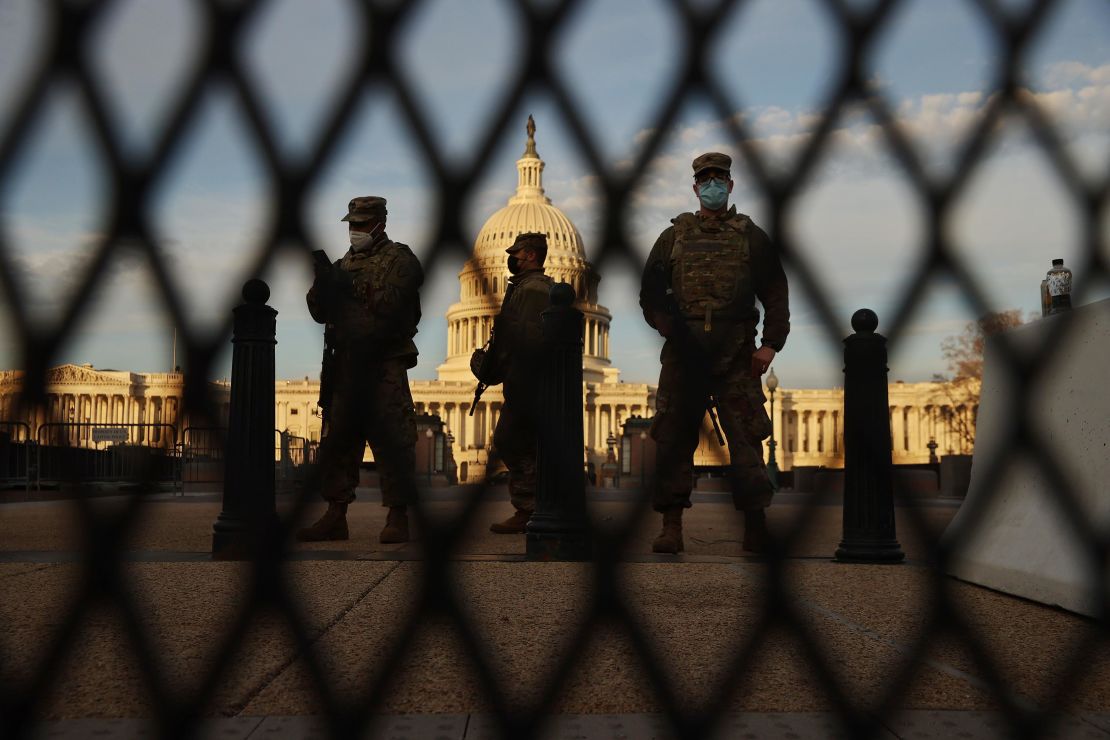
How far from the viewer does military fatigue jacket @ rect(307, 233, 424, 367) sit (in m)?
1.58

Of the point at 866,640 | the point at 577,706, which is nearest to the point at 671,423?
the point at 577,706

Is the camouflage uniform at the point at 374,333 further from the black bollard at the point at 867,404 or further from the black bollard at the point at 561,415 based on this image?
the black bollard at the point at 867,404

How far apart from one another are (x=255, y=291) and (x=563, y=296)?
52 cm

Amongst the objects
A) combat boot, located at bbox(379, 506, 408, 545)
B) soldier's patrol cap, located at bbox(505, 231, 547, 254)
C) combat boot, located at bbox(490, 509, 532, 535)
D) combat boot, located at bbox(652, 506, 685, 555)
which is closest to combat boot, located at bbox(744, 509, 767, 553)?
soldier's patrol cap, located at bbox(505, 231, 547, 254)

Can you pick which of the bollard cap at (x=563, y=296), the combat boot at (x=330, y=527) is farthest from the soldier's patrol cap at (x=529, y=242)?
the combat boot at (x=330, y=527)

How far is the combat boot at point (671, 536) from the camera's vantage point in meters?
7.23

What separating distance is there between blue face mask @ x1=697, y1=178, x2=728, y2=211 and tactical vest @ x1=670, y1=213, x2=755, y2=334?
75 mm

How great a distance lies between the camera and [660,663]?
5.46 feet

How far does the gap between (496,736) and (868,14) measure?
1.34m

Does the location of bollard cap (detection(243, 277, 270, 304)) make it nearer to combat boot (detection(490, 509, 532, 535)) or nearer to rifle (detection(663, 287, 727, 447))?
rifle (detection(663, 287, 727, 447))

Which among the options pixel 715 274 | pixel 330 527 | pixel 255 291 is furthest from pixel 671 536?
pixel 255 291

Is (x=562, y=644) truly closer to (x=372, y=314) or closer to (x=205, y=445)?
(x=205, y=445)

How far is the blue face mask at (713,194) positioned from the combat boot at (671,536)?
5.12 m

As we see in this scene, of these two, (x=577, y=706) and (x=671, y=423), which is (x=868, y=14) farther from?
(x=577, y=706)
